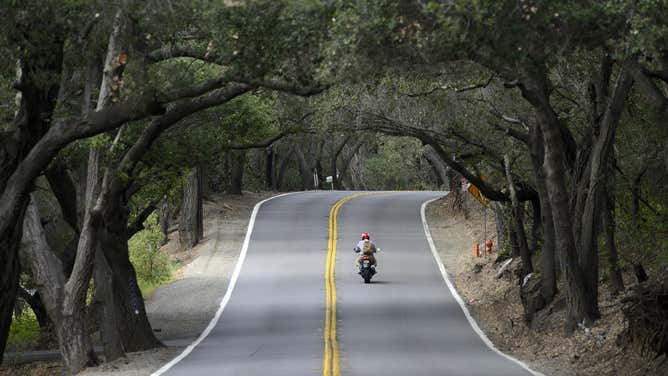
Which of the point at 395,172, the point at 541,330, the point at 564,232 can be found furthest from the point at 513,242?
the point at 395,172

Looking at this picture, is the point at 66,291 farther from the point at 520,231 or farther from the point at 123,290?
the point at 520,231

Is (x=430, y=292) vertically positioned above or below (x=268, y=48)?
below

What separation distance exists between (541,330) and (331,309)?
8.40 meters

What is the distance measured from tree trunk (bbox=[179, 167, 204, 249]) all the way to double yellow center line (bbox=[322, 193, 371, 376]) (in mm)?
5926

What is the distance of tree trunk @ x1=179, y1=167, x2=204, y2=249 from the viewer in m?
50.3

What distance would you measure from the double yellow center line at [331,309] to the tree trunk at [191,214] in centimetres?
593

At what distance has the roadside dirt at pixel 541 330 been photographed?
67.1 ft

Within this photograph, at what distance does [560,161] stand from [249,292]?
56.5 feet

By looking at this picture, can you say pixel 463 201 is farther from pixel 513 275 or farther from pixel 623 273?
pixel 623 273

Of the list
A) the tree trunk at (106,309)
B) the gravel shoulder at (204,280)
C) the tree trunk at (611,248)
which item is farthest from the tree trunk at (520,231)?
the tree trunk at (106,309)

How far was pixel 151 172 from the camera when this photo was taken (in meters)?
26.9

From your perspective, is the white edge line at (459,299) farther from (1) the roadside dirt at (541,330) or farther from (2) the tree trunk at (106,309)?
(2) the tree trunk at (106,309)

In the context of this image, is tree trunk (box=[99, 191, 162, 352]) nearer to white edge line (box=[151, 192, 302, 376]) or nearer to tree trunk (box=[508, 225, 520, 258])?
white edge line (box=[151, 192, 302, 376])

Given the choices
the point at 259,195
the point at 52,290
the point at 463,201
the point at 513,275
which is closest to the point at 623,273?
the point at 513,275
